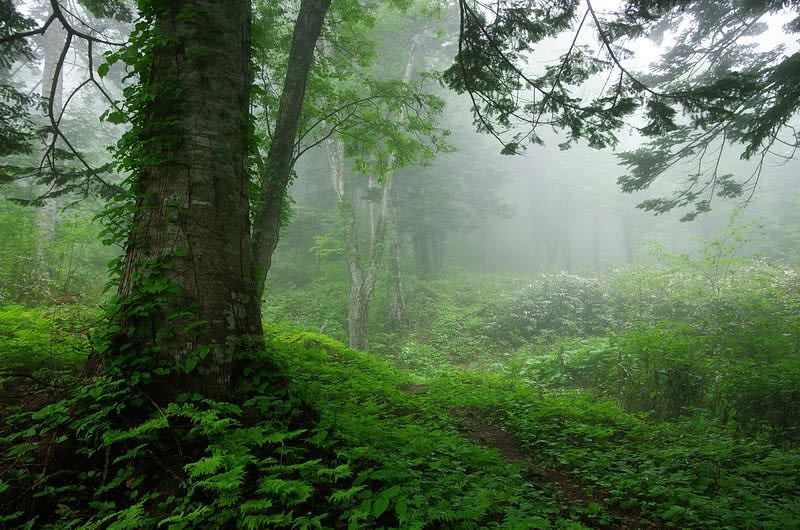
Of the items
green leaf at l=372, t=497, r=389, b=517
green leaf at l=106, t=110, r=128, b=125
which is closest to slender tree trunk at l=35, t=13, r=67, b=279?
green leaf at l=106, t=110, r=128, b=125

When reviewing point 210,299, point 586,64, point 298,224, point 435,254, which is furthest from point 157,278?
point 435,254

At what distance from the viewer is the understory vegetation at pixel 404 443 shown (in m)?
2.12

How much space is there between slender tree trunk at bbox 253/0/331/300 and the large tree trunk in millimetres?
2882

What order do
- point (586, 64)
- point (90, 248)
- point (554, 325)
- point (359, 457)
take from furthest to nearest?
point (554, 325) < point (90, 248) < point (586, 64) < point (359, 457)

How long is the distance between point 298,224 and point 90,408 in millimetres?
21256

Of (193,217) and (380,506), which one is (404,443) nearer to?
(380,506)

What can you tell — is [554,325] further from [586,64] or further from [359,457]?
[359,457]

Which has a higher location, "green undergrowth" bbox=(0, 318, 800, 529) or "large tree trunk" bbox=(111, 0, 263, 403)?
"large tree trunk" bbox=(111, 0, 263, 403)

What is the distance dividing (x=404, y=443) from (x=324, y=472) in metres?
1.37

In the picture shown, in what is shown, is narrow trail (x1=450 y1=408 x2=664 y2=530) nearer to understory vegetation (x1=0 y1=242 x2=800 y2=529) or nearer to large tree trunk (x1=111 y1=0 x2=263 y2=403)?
understory vegetation (x1=0 y1=242 x2=800 y2=529)

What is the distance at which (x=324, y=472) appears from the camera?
2.19 m

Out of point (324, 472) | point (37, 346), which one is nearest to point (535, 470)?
point (324, 472)

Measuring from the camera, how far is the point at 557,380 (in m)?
8.34

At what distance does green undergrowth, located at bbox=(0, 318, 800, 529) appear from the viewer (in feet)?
6.72
